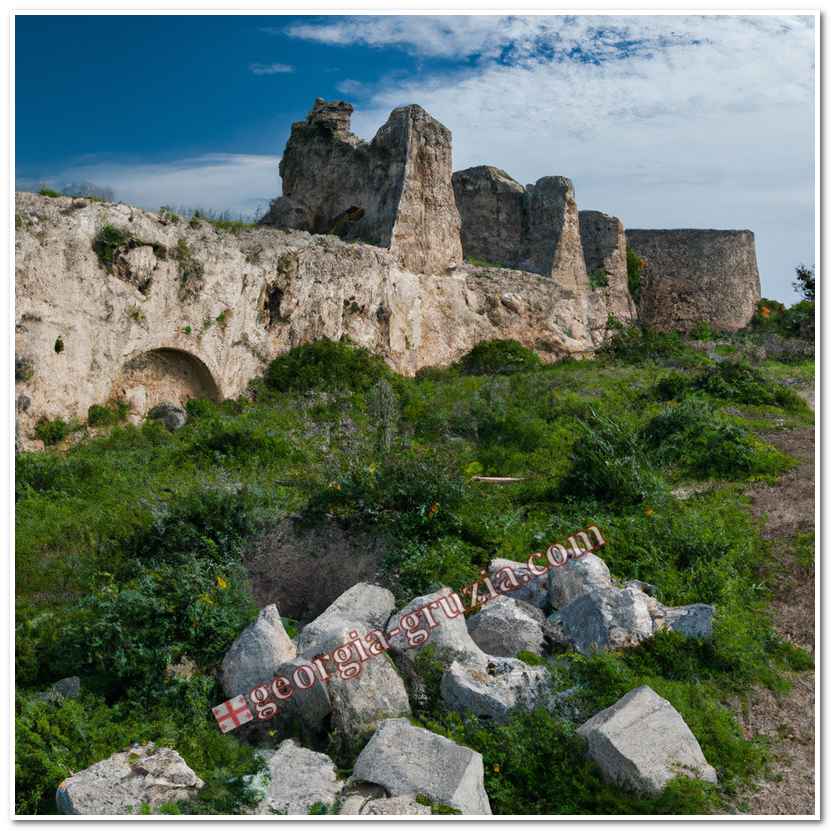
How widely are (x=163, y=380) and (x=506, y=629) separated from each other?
28.9ft

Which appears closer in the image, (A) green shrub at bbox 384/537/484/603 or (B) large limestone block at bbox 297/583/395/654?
(B) large limestone block at bbox 297/583/395/654

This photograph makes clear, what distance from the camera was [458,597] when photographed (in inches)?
251

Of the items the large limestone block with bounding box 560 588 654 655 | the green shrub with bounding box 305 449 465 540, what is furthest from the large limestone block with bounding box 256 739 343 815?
the green shrub with bounding box 305 449 465 540

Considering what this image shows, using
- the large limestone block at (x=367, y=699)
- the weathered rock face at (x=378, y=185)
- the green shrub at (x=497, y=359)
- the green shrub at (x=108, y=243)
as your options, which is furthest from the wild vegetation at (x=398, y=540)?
the weathered rock face at (x=378, y=185)

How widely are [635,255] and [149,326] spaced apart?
20048mm

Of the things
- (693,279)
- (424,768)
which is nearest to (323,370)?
(424,768)

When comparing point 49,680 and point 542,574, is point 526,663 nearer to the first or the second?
point 542,574

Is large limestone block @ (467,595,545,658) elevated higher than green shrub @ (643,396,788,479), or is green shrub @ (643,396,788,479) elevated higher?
green shrub @ (643,396,788,479)

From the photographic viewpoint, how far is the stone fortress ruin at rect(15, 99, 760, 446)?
1160cm

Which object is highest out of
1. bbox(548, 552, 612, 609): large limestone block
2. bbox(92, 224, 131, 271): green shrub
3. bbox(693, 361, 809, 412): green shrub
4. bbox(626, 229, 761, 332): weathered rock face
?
bbox(626, 229, 761, 332): weathered rock face

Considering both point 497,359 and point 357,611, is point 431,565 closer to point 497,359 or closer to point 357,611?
point 357,611

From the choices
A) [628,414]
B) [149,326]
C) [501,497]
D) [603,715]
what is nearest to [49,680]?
[603,715]

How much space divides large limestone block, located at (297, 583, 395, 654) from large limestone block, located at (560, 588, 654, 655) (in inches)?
50.3

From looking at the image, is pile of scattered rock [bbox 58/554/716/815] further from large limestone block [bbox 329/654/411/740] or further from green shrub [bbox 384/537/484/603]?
green shrub [bbox 384/537/484/603]
